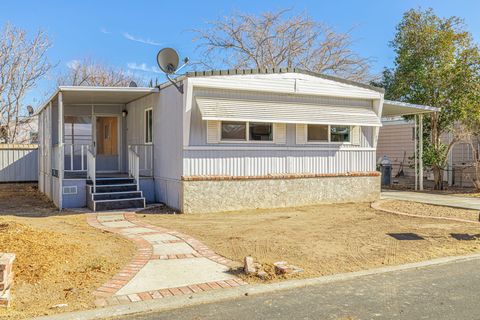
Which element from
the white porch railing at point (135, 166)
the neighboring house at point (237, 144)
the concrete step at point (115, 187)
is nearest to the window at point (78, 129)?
the neighboring house at point (237, 144)

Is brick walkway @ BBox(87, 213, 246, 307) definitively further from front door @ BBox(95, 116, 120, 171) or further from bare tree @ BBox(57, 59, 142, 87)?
bare tree @ BBox(57, 59, 142, 87)

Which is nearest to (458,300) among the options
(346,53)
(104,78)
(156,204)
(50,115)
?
(156,204)

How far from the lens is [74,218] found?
9.55 meters

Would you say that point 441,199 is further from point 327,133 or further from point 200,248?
point 200,248

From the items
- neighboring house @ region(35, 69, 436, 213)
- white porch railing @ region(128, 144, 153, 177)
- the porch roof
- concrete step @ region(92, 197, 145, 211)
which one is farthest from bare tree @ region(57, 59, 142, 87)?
concrete step @ region(92, 197, 145, 211)

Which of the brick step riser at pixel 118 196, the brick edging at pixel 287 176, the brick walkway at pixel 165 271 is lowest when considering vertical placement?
the brick walkway at pixel 165 271

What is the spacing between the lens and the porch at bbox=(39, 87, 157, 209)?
36.7 feet

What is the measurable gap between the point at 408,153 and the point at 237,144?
50.7 ft

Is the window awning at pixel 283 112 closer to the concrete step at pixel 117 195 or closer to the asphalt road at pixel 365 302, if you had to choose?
the concrete step at pixel 117 195

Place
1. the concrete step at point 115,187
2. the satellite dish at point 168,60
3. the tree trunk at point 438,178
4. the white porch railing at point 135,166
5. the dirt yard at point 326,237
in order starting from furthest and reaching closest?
the tree trunk at point 438,178
the white porch railing at point 135,166
the concrete step at point 115,187
the satellite dish at point 168,60
the dirt yard at point 326,237

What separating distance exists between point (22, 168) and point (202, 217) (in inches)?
509

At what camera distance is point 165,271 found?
18.2ft

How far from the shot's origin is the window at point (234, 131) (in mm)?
11078

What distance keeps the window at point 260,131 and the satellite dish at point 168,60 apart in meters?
2.45
